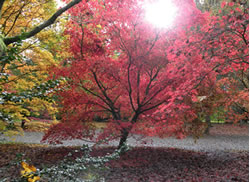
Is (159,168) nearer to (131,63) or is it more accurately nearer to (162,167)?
(162,167)

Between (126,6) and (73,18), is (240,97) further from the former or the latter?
(73,18)

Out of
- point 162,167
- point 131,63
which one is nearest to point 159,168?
point 162,167

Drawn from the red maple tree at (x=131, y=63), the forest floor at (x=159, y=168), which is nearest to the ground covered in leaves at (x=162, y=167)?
the forest floor at (x=159, y=168)

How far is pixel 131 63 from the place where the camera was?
4.69m

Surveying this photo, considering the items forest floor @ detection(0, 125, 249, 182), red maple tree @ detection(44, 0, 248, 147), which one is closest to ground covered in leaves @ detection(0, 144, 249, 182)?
forest floor @ detection(0, 125, 249, 182)

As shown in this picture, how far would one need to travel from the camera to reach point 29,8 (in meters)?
6.13

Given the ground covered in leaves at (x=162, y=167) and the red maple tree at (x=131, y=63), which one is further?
the red maple tree at (x=131, y=63)

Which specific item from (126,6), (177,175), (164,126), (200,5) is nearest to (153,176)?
(177,175)

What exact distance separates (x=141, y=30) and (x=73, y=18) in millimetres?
1634

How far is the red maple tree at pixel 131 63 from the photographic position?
4.21 m

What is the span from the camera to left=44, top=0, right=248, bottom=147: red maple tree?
4.21 meters

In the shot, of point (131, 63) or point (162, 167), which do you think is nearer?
point (131, 63)

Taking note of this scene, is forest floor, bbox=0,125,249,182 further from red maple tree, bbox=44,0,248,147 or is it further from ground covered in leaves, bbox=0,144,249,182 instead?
red maple tree, bbox=44,0,248,147

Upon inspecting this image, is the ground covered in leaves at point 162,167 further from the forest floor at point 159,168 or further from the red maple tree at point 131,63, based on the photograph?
the red maple tree at point 131,63
